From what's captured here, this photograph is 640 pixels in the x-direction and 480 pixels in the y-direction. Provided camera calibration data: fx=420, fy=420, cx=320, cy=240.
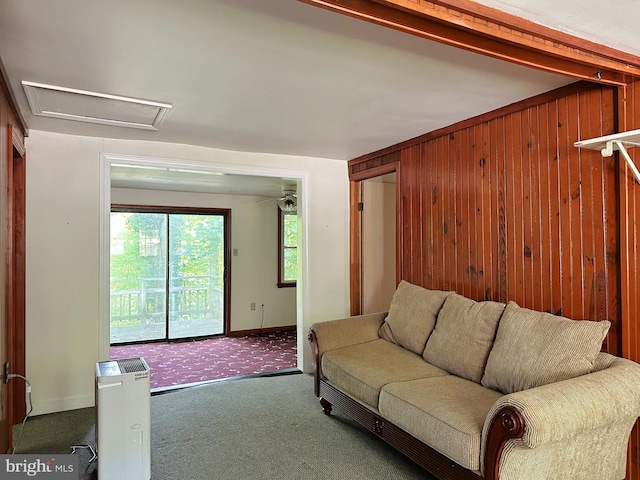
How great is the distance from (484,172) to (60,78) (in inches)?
108

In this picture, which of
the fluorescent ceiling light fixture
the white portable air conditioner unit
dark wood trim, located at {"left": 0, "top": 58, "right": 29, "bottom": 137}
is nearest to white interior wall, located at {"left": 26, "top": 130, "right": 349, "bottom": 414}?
dark wood trim, located at {"left": 0, "top": 58, "right": 29, "bottom": 137}

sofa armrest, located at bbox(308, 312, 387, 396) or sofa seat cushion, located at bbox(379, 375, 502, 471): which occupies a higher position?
sofa armrest, located at bbox(308, 312, 387, 396)

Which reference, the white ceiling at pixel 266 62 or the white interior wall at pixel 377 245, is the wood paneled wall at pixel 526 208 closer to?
the white ceiling at pixel 266 62

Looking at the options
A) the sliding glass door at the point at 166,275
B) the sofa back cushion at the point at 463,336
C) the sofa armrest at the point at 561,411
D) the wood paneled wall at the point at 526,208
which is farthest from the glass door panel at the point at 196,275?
the sofa armrest at the point at 561,411

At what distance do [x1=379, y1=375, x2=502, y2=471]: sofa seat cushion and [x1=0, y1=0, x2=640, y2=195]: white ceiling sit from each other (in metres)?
1.74

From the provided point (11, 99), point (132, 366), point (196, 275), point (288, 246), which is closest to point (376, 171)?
point (132, 366)

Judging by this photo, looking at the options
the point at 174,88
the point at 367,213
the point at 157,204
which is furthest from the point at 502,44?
the point at 157,204

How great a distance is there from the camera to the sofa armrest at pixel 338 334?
335cm

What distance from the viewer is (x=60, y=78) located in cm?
232

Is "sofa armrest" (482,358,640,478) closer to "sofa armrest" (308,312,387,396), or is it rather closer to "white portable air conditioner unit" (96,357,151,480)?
"sofa armrest" (308,312,387,396)

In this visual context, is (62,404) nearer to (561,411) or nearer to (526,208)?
(561,411)

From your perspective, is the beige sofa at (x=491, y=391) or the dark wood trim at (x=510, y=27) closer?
the dark wood trim at (x=510, y=27)

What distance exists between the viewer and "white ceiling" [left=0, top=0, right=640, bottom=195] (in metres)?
1.64

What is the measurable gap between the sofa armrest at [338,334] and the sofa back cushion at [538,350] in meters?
1.21
